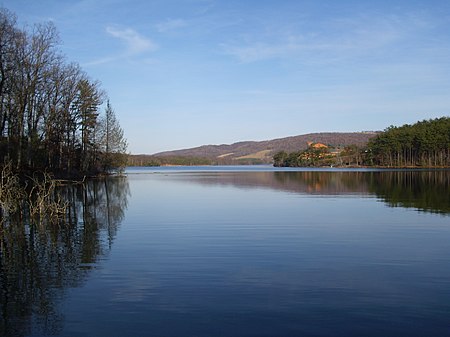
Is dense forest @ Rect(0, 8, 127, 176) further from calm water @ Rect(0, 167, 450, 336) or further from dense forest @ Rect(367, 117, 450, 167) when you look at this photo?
dense forest @ Rect(367, 117, 450, 167)

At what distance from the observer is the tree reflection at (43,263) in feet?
22.5

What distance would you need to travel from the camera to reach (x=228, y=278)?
916cm

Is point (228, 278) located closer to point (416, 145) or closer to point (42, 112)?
point (42, 112)

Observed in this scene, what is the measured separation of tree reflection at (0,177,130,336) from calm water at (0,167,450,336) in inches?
1.3

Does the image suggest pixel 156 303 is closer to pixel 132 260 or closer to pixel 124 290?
pixel 124 290

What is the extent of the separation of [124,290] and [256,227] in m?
8.76

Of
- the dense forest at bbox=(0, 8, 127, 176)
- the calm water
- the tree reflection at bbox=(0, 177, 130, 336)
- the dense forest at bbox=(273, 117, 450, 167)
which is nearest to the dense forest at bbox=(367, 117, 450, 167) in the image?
the dense forest at bbox=(273, 117, 450, 167)

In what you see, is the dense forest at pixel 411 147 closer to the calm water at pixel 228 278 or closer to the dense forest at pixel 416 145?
the dense forest at pixel 416 145

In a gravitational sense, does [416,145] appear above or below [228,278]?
above

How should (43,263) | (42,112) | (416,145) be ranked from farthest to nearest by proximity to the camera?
1. (416,145)
2. (42,112)
3. (43,263)

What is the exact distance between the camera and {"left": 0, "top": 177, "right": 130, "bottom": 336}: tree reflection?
6.87 meters

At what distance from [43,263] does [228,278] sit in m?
4.77

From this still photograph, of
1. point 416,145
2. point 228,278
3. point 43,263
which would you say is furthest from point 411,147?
point 43,263

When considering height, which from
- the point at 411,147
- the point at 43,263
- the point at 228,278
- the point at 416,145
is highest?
the point at 416,145
